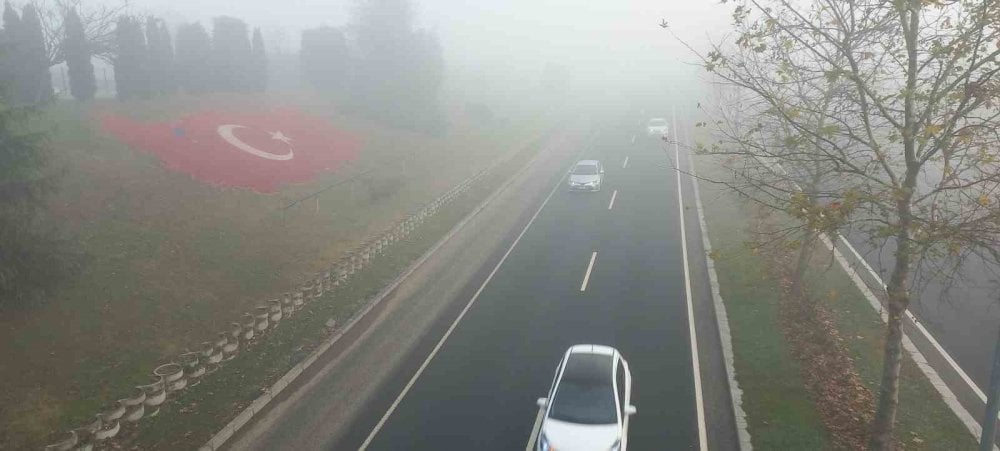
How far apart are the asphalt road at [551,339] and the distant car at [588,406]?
2.57ft

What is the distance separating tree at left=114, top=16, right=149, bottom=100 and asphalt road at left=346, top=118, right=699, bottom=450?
2435 cm

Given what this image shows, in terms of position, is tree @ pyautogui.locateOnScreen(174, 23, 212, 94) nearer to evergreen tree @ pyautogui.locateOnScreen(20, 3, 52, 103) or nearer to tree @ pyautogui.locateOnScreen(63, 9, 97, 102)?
tree @ pyautogui.locateOnScreen(63, 9, 97, 102)

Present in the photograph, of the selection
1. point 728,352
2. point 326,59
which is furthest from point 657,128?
point 728,352

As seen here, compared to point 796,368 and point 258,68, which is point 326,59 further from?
point 796,368

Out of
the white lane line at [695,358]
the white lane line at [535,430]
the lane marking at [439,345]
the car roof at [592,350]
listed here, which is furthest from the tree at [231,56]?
the white lane line at [535,430]

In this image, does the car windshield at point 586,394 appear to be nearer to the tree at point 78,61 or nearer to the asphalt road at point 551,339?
the asphalt road at point 551,339

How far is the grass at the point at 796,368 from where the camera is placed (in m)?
10.9

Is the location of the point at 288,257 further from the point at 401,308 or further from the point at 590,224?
the point at 590,224

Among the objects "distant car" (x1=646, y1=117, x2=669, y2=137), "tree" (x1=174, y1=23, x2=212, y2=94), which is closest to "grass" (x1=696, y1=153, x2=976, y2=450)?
"distant car" (x1=646, y1=117, x2=669, y2=137)

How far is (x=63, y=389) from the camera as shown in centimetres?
1210

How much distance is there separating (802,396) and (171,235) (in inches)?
708

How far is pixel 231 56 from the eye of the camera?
133 feet

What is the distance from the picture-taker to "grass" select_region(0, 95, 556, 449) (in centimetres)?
1239

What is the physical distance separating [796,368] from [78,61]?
35899 mm
